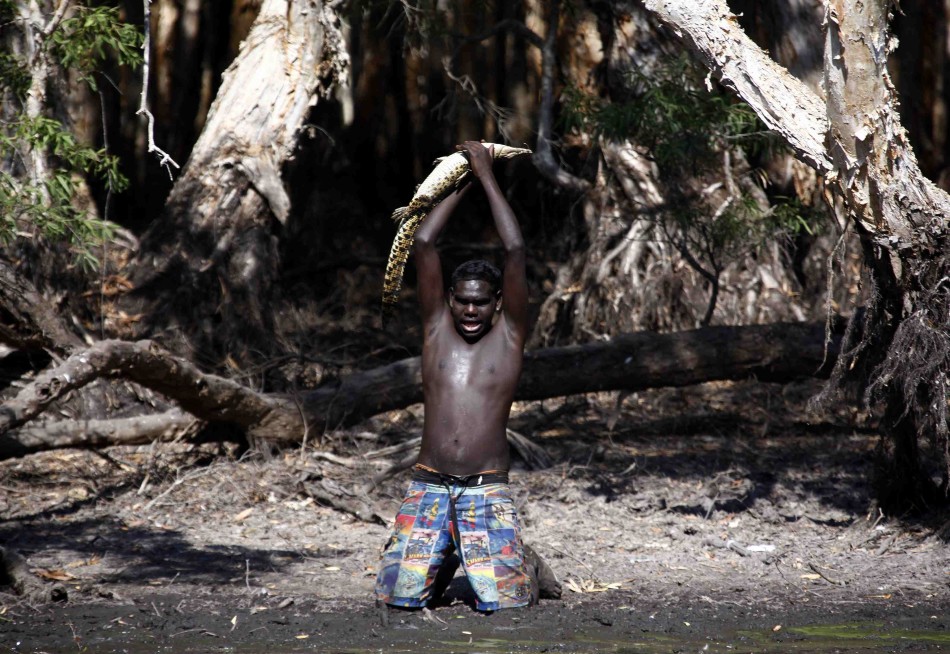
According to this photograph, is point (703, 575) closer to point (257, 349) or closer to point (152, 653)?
point (152, 653)

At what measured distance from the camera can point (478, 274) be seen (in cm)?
504

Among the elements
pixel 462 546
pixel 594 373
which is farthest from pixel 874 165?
pixel 594 373

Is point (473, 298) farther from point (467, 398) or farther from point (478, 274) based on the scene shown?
point (467, 398)

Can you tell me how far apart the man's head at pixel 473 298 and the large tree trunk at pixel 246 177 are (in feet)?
14.7

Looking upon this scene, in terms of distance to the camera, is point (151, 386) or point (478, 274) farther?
point (151, 386)

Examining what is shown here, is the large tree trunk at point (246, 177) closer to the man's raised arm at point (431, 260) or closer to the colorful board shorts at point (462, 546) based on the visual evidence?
the man's raised arm at point (431, 260)

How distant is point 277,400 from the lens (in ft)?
25.0

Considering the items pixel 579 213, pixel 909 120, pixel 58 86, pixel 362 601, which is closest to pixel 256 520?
pixel 362 601

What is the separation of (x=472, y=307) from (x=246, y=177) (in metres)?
5.00

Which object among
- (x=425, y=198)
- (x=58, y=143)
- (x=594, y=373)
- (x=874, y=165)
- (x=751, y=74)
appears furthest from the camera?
(x=594, y=373)

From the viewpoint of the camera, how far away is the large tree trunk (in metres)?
9.39

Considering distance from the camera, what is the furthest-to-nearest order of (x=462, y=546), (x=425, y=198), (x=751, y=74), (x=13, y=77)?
(x=13, y=77)
(x=751, y=74)
(x=425, y=198)
(x=462, y=546)

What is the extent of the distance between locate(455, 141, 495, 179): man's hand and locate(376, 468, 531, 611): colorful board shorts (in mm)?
1319

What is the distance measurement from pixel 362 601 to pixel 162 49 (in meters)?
8.56
